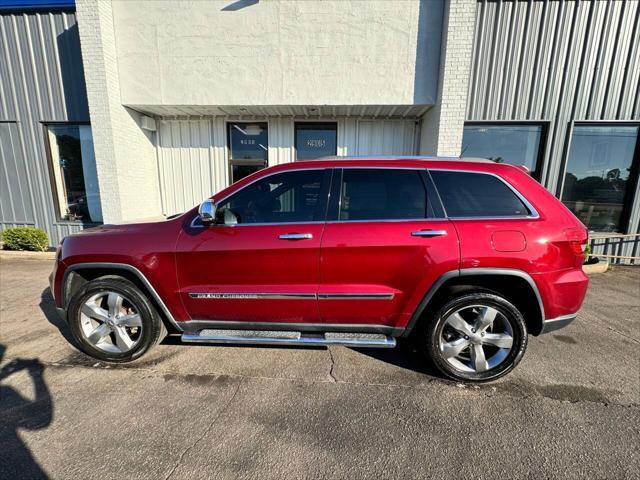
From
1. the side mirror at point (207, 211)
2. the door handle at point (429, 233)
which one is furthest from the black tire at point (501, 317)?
the side mirror at point (207, 211)

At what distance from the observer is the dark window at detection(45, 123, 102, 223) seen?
7.27m

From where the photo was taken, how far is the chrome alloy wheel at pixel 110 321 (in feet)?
9.24

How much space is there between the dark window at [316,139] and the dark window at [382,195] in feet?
16.3

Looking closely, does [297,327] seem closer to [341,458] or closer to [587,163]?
[341,458]

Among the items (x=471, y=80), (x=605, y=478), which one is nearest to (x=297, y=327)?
(x=605, y=478)

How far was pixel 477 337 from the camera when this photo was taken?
257cm

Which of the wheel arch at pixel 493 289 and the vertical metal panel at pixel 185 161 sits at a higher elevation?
the vertical metal panel at pixel 185 161

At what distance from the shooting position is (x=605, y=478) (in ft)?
5.83

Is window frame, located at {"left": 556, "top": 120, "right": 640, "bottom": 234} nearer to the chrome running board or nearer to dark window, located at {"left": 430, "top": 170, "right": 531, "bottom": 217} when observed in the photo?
dark window, located at {"left": 430, "top": 170, "right": 531, "bottom": 217}

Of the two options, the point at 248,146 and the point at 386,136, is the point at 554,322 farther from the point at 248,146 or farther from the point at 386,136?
the point at 248,146

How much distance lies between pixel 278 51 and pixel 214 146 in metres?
2.81

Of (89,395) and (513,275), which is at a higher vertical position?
(513,275)

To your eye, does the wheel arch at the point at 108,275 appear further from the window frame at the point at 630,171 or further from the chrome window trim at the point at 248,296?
the window frame at the point at 630,171

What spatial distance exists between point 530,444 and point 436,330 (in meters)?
0.94
